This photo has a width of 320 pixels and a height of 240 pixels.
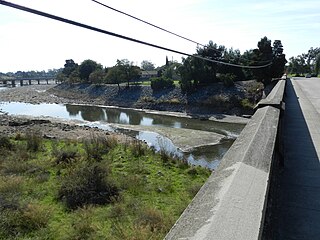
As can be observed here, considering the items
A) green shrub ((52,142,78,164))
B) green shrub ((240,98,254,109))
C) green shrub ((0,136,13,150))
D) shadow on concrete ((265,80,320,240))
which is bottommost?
green shrub ((52,142,78,164))

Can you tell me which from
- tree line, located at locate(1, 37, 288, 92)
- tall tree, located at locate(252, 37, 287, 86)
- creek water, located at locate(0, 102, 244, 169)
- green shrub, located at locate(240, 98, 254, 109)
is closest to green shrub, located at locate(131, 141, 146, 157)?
creek water, located at locate(0, 102, 244, 169)

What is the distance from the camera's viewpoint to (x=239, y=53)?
51.3 m

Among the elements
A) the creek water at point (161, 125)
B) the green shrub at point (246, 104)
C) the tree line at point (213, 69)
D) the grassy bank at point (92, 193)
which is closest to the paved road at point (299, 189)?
the grassy bank at point (92, 193)

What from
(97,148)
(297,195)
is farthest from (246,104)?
(297,195)

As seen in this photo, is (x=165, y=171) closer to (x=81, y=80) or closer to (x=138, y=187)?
(x=138, y=187)

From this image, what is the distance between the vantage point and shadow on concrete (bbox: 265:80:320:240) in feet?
9.42

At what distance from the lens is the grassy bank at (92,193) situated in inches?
317

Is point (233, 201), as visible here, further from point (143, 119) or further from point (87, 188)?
point (143, 119)

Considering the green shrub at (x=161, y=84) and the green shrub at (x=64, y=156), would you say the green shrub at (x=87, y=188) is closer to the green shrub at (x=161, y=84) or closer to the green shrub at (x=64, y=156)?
the green shrub at (x=64, y=156)

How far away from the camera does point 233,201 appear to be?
1.95 m

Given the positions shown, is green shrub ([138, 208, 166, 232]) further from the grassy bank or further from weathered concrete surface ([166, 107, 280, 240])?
weathered concrete surface ([166, 107, 280, 240])

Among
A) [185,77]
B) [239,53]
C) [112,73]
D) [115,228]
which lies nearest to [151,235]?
[115,228]

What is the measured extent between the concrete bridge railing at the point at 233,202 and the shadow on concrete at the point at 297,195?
686mm

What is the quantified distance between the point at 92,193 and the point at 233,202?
30.6 ft
